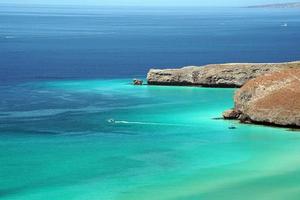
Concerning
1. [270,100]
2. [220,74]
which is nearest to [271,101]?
[270,100]

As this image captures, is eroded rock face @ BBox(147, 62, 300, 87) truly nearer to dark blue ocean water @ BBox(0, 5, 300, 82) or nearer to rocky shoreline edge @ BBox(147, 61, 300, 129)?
dark blue ocean water @ BBox(0, 5, 300, 82)

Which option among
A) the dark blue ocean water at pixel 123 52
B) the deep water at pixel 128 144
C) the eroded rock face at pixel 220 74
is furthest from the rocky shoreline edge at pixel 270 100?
the dark blue ocean water at pixel 123 52

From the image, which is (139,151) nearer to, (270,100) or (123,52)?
(270,100)

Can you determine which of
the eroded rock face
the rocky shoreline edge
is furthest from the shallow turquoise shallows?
the eroded rock face

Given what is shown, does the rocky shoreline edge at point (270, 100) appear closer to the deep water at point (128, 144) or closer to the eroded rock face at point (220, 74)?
the deep water at point (128, 144)

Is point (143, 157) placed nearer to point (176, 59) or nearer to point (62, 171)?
point (62, 171)
